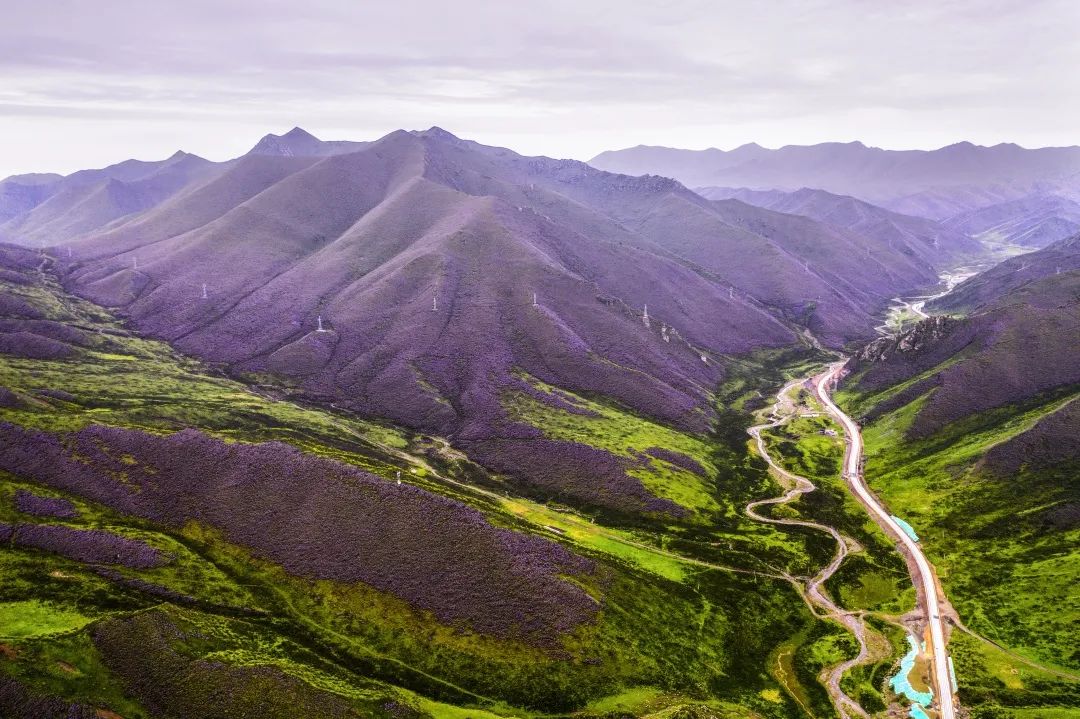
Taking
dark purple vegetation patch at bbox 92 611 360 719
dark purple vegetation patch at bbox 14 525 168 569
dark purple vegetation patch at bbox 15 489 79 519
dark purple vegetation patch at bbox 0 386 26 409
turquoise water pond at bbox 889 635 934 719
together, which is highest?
dark purple vegetation patch at bbox 0 386 26 409

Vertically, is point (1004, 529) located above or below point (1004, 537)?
above

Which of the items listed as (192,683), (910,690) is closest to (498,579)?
(192,683)

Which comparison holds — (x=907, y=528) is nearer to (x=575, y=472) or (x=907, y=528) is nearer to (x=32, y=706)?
(x=575, y=472)

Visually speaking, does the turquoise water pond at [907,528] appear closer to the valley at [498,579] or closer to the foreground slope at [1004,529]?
the foreground slope at [1004,529]

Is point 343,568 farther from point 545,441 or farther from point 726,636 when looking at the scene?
point 545,441

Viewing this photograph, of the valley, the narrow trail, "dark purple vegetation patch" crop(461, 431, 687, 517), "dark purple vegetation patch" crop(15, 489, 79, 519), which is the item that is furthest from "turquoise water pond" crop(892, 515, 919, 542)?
"dark purple vegetation patch" crop(15, 489, 79, 519)

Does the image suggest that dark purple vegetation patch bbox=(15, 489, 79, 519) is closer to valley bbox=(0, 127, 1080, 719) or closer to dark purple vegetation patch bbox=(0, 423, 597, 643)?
valley bbox=(0, 127, 1080, 719)

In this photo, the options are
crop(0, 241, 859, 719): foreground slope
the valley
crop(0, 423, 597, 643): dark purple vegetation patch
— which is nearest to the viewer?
crop(0, 241, 859, 719): foreground slope
